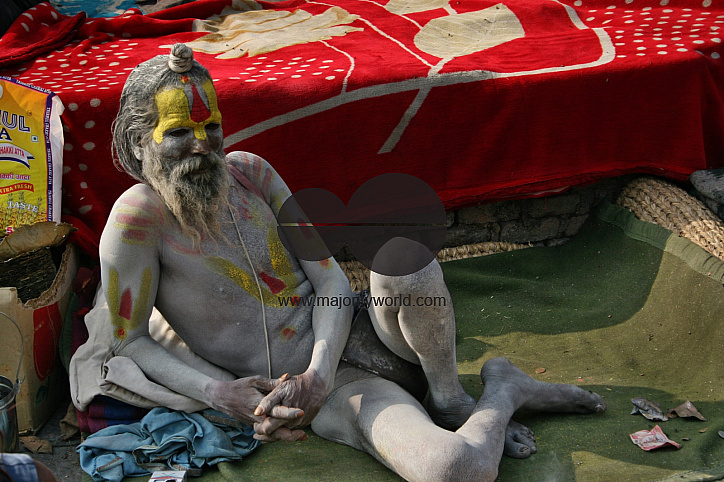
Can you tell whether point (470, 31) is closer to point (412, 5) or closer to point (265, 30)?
point (412, 5)

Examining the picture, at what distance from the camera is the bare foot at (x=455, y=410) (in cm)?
212

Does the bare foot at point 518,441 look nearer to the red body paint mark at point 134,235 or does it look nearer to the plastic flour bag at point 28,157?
the red body paint mark at point 134,235

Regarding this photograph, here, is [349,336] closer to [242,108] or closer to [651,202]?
[242,108]

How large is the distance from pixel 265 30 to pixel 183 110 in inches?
94.9

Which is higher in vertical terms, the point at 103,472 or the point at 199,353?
the point at 199,353

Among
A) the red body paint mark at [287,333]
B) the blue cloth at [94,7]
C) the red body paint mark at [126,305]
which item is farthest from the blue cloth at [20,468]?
the blue cloth at [94,7]

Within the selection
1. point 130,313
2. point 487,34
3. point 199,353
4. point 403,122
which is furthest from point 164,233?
point 487,34

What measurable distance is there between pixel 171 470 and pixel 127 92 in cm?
116

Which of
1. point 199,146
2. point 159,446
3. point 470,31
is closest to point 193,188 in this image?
point 199,146

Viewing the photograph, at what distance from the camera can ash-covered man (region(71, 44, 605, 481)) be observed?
1.95m

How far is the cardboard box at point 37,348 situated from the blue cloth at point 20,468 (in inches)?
48.7

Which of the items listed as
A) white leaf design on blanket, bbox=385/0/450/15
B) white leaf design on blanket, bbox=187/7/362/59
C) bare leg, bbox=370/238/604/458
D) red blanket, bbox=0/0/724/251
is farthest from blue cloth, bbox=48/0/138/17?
bare leg, bbox=370/238/604/458

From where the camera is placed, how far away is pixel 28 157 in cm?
287

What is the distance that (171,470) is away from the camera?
2.09 m
